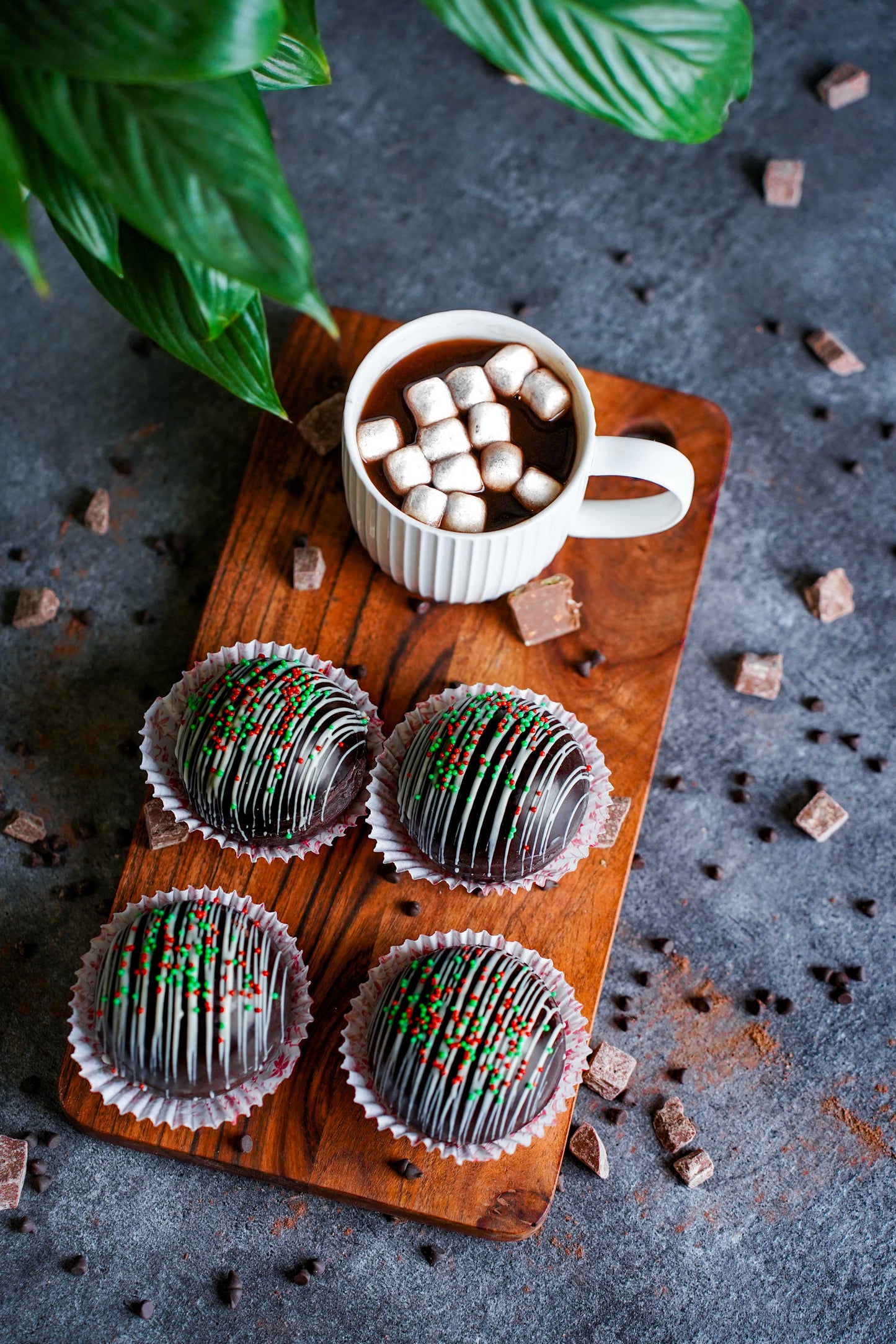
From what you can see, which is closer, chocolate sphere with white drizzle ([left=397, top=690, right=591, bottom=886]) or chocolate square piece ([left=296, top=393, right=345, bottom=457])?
chocolate sphere with white drizzle ([left=397, top=690, right=591, bottom=886])

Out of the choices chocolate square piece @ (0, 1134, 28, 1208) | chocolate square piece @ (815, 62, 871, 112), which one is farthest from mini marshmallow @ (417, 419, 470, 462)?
chocolate square piece @ (815, 62, 871, 112)

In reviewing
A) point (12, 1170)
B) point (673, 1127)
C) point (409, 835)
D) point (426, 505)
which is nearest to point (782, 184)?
point (426, 505)

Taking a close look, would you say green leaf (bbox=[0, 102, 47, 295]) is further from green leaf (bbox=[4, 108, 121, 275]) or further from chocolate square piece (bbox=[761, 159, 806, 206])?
chocolate square piece (bbox=[761, 159, 806, 206])

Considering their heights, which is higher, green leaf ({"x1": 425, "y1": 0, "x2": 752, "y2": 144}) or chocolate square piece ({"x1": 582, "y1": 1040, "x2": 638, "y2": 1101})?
green leaf ({"x1": 425, "y1": 0, "x2": 752, "y2": 144})

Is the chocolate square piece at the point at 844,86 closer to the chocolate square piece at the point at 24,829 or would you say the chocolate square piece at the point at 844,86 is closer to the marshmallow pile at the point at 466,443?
the marshmallow pile at the point at 466,443

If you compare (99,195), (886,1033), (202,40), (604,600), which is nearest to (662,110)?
(202,40)

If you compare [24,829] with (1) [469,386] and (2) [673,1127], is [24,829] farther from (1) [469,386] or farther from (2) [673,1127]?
(2) [673,1127]

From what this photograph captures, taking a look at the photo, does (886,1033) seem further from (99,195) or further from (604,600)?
(99,195)
